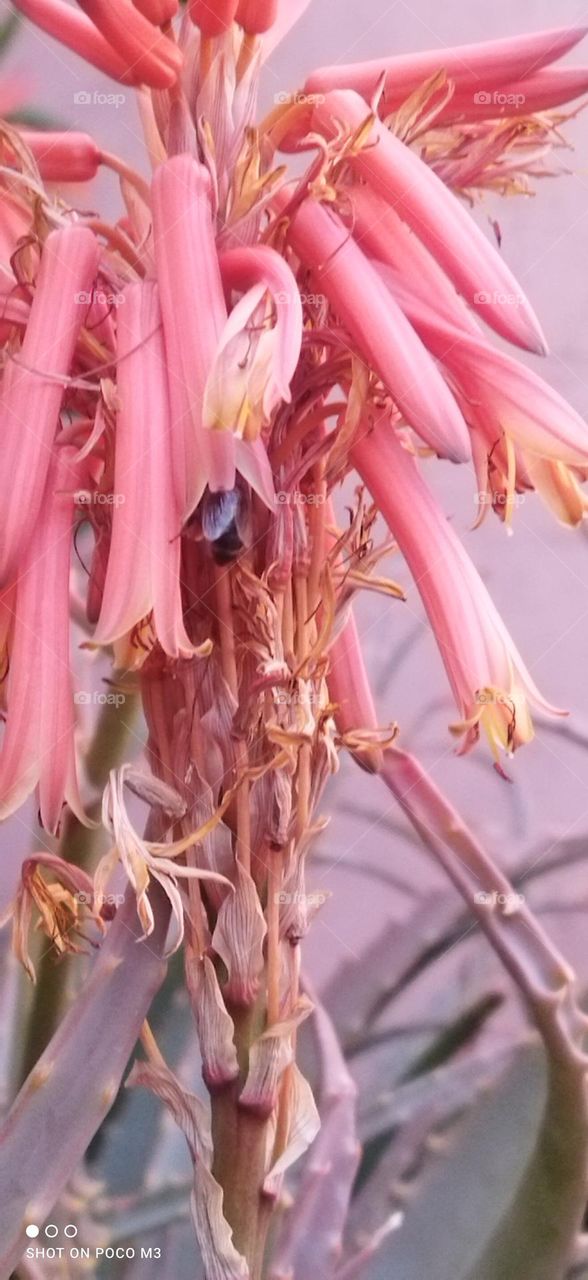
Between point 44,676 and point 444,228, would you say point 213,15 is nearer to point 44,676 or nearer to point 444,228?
point 444,228

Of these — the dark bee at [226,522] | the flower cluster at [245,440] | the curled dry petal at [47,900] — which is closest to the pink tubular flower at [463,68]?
the flower cluster at [245,440]

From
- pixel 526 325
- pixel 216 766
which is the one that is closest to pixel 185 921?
pixel 216 766

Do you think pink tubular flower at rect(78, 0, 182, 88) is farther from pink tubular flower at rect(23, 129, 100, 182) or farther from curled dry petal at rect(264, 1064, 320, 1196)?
curled dry petal at rect(264, 1064, 320, 1196)

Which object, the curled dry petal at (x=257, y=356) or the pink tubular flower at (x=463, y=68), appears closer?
the curled dry petal at (x=257, y=356)

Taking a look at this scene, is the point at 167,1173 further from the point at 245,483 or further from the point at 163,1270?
the point at 245,483

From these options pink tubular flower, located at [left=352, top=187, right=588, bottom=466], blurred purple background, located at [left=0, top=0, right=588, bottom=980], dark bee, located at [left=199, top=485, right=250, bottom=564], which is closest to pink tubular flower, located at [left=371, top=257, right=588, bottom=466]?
pink tubular flower, located at [left=352, top=187, right=588, bottom=466]

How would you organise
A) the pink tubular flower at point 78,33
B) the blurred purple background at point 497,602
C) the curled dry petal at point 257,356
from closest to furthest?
1. the curled dry petal at point 257,356
2. the pink tubular flower at point 78,33
3. the blurred purple background at point 497,602

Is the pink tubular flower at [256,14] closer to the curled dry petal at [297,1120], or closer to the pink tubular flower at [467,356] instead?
the pink tubular flower at [467,356]
